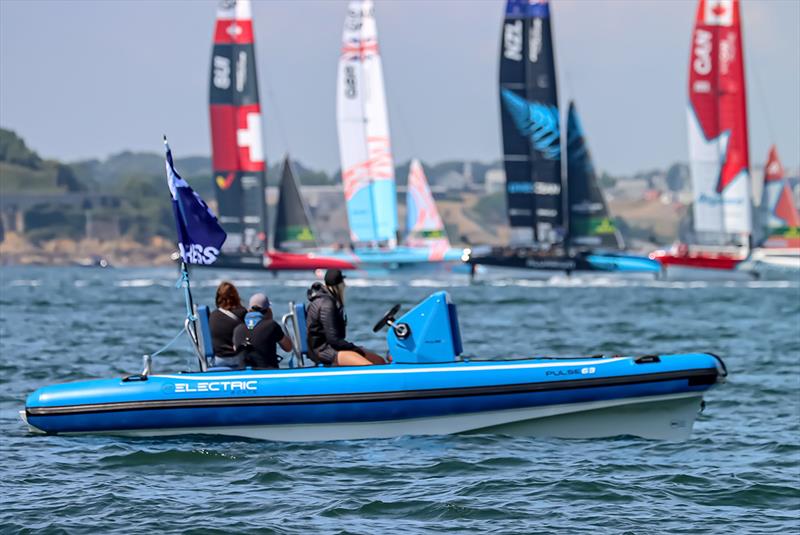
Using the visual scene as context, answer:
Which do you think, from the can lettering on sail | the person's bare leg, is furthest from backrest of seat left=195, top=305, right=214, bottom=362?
the can lettering on sail

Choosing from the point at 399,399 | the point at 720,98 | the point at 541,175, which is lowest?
the point at 399,399

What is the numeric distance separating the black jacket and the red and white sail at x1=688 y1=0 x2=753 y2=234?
52439 millimetres

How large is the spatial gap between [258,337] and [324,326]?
0.67m

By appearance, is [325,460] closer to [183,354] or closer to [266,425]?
[266,425]

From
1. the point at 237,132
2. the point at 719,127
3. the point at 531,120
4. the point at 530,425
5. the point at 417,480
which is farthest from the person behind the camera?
the point at 237,132

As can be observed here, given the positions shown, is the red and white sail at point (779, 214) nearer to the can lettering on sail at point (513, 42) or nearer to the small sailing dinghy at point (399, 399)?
the can lettering on sail at point (513, 42)

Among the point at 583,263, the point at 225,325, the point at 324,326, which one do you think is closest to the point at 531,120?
the point at 583,263

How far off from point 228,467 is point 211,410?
3.60 ft

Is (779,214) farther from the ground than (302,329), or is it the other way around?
(302,329)

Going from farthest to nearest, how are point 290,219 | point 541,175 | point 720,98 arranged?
point 290,219
point 541,175
point 720,98

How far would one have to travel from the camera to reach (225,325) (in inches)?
554

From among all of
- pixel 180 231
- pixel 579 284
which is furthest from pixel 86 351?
pixel 579 284

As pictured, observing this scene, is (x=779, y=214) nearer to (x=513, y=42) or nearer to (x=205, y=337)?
(x=513, y=42)

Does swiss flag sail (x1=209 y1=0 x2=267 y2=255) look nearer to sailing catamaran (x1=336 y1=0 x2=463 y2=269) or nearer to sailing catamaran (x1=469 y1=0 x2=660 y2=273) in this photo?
sailing catamaran (x1=336 y1=0 x2=463 y2=269)
